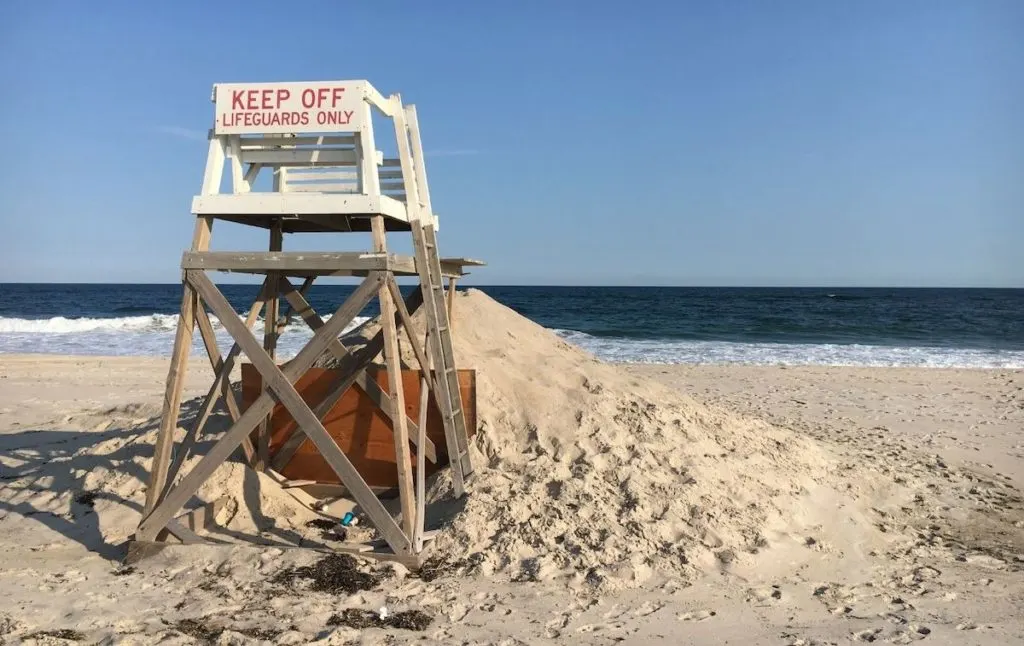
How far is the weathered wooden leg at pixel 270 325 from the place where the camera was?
21.5ft

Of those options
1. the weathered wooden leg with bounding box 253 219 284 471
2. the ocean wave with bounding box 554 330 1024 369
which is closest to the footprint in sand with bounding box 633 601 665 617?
the weathered wooden leg with bounding box 253 219 284 471

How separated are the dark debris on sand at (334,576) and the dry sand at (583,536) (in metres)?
0.08

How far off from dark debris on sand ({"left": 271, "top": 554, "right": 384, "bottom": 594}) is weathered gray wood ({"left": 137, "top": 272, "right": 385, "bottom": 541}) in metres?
0.92

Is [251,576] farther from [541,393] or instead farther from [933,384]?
[933,384]

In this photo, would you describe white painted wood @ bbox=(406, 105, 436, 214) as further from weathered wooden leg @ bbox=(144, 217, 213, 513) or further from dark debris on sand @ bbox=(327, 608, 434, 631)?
dark debris on sand @ bbox=(327, 608, 434, 631)

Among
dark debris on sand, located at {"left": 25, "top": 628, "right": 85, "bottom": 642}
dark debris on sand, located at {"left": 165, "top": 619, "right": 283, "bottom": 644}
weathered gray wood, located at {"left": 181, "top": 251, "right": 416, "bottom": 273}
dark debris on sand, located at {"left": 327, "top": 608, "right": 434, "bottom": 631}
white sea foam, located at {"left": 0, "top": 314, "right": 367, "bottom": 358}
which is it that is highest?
weathered gray wood, located at {"left": 181, "top": 251, "right": 416, "bottom": 273}

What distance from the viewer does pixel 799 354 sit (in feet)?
75.5

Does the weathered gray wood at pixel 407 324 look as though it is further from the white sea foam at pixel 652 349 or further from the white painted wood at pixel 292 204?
the white sea foam at pixel 652 349

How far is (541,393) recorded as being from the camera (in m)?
7.29

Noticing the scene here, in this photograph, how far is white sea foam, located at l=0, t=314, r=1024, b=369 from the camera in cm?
2122

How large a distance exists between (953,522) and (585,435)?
332cm

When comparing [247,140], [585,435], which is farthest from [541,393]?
[247,140]

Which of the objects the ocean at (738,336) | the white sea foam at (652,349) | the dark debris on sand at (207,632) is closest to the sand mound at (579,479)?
the dark debris on sand at (207,632)

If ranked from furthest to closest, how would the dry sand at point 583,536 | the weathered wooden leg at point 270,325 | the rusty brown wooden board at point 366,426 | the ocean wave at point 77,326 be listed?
the ocean wave at point 77,326
the rusty brown wooden board at point 366,426
the weathered wooden leg at point 270,325
the dry sand at point 583,536
